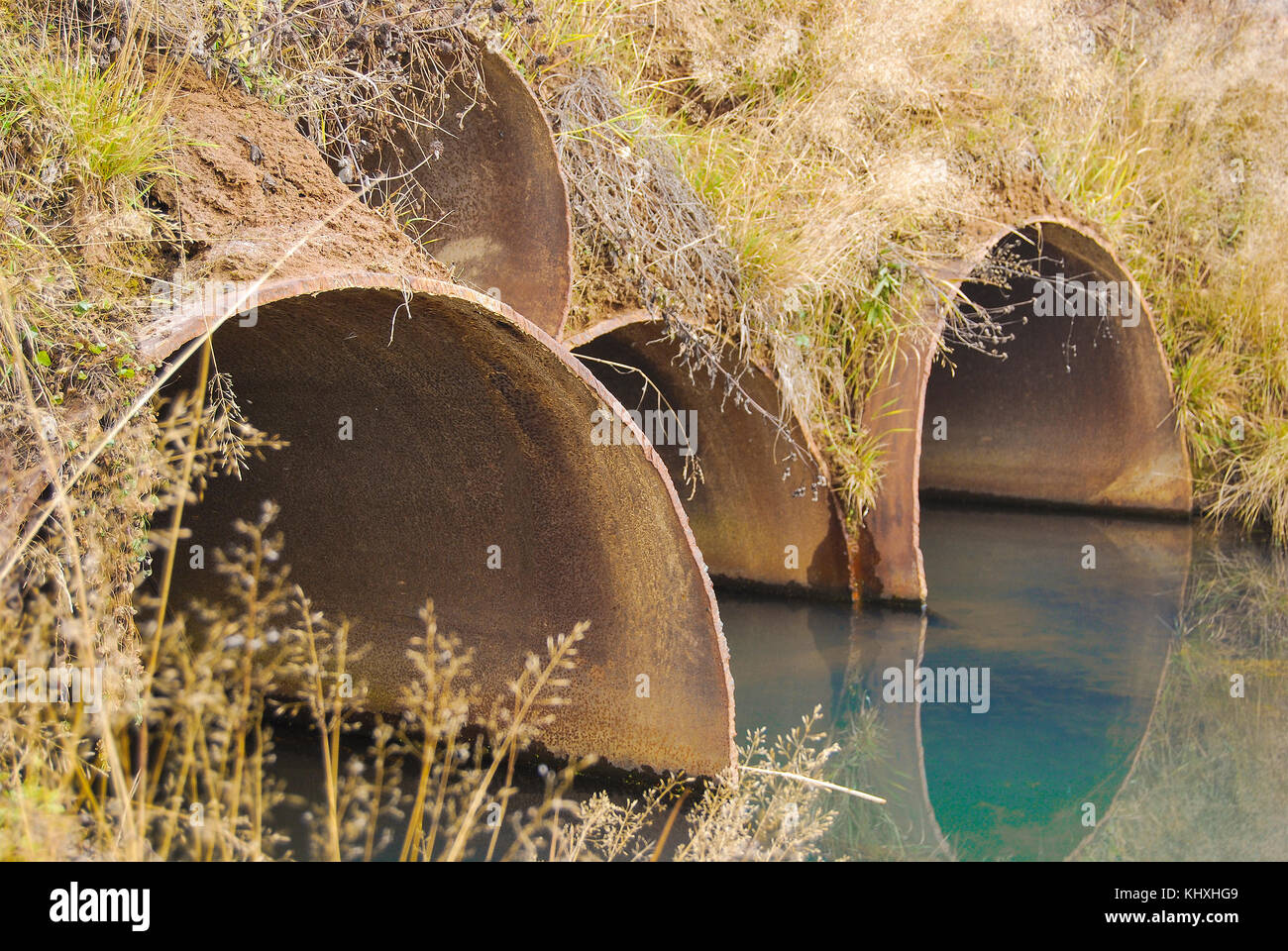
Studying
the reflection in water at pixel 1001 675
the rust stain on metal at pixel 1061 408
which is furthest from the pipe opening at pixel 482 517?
the rust stain on metal at pixel 1061 408

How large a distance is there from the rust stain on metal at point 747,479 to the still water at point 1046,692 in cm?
21

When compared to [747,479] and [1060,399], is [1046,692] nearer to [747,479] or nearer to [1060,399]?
[747,479]

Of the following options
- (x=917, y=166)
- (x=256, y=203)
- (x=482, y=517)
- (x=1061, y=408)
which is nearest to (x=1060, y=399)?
(x=1061, y=408)

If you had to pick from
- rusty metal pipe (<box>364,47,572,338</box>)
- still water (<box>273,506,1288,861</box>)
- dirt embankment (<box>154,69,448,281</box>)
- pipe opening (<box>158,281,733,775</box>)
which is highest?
rusty metal pipe (<box>364,47,572,338</box>)

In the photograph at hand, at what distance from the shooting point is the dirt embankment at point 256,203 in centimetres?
265

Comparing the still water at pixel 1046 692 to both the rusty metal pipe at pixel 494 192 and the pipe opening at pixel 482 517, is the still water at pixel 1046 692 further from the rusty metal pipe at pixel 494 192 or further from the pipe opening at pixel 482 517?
the rusty metal pipe at pixel 494 192

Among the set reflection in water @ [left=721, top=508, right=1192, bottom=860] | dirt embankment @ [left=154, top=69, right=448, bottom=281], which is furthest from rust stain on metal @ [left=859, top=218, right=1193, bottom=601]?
dirt embankment @ [left=154, top=69, right=448, bottom=281]

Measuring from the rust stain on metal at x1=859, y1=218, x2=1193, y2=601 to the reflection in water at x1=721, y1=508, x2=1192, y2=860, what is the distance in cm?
61

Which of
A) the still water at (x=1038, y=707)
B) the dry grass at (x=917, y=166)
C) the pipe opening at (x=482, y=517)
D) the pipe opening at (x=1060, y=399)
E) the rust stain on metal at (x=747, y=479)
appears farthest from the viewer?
the pipe opening at (x=1060, y=399)

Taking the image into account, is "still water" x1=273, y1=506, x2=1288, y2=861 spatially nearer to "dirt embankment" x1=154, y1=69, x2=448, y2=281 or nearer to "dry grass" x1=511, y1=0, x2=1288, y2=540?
"dry grass" x1=511, y1=0, x2=1288, y2=540

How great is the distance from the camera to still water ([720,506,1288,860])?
13.0 ft

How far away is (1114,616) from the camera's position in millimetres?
6254
